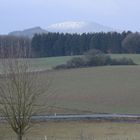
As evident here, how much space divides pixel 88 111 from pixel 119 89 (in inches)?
540

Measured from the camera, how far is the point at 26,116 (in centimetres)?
2039

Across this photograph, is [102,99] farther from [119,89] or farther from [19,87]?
[19,87]

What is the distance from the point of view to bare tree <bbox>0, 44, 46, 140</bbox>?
2028 cm

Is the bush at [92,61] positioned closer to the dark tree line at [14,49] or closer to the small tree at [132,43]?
the small tree at [132,43]

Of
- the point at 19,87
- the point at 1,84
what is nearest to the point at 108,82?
the point at 1,84

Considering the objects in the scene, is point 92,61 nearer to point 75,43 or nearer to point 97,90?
point 97,90

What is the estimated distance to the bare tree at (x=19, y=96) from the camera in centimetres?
2028

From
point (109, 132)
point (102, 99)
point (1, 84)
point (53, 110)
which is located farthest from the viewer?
point (102, 99)

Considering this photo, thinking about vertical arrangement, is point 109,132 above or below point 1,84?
below

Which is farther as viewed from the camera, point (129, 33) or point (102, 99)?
point (129, 33)

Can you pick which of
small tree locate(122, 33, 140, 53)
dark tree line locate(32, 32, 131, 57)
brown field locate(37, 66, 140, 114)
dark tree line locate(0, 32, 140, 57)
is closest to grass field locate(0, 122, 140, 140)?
brown field locate(37, 66, 140, 114)

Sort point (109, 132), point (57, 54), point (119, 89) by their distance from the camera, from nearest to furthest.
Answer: point (109, 132) < point (119, 89) < point (57, 54)

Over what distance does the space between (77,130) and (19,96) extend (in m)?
18.2

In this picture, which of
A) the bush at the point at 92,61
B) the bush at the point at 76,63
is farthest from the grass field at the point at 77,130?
the bush at the point at 76,63
